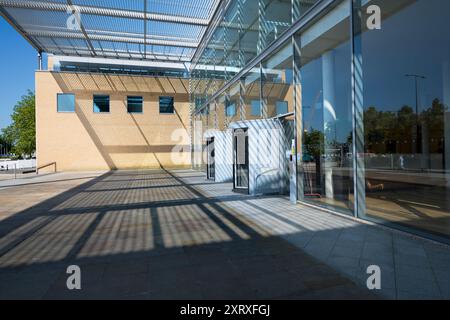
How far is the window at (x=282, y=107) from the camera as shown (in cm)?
973

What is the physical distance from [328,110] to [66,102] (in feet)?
74.5

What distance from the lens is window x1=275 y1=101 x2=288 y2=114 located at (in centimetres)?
973

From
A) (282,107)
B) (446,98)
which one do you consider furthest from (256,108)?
(446,98)

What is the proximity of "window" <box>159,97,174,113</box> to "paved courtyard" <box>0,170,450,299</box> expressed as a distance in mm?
20298

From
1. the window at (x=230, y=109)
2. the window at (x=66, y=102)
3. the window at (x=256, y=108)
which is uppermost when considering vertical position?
the window at (x=66, y=102)

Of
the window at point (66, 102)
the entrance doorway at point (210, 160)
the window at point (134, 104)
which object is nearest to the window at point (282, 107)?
the entrance doorway at point (210, 160)

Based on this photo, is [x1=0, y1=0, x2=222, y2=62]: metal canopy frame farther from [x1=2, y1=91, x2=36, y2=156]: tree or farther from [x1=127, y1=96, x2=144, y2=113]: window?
[x1=2, y1=91, x2=36, y2=156]: tree

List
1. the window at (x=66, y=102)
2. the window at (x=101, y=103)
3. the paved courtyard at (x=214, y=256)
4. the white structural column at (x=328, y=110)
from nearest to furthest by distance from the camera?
the paved courtyard at (x=214, y=256) → the white structural column at (x=328, y=110) → the window at (x=66, y=102) → the window at (x=101, y=103)

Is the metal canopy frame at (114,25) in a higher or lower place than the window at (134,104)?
higher

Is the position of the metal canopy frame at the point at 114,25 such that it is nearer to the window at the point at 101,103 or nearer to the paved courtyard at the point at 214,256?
the window at the point at 101,103

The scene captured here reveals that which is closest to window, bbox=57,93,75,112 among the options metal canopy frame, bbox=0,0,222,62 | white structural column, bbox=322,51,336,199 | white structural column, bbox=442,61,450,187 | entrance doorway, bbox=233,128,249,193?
metal canopy frame, bbox=0,0,222,62

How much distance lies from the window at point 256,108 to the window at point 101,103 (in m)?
17.8

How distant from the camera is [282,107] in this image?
32.9 feet
